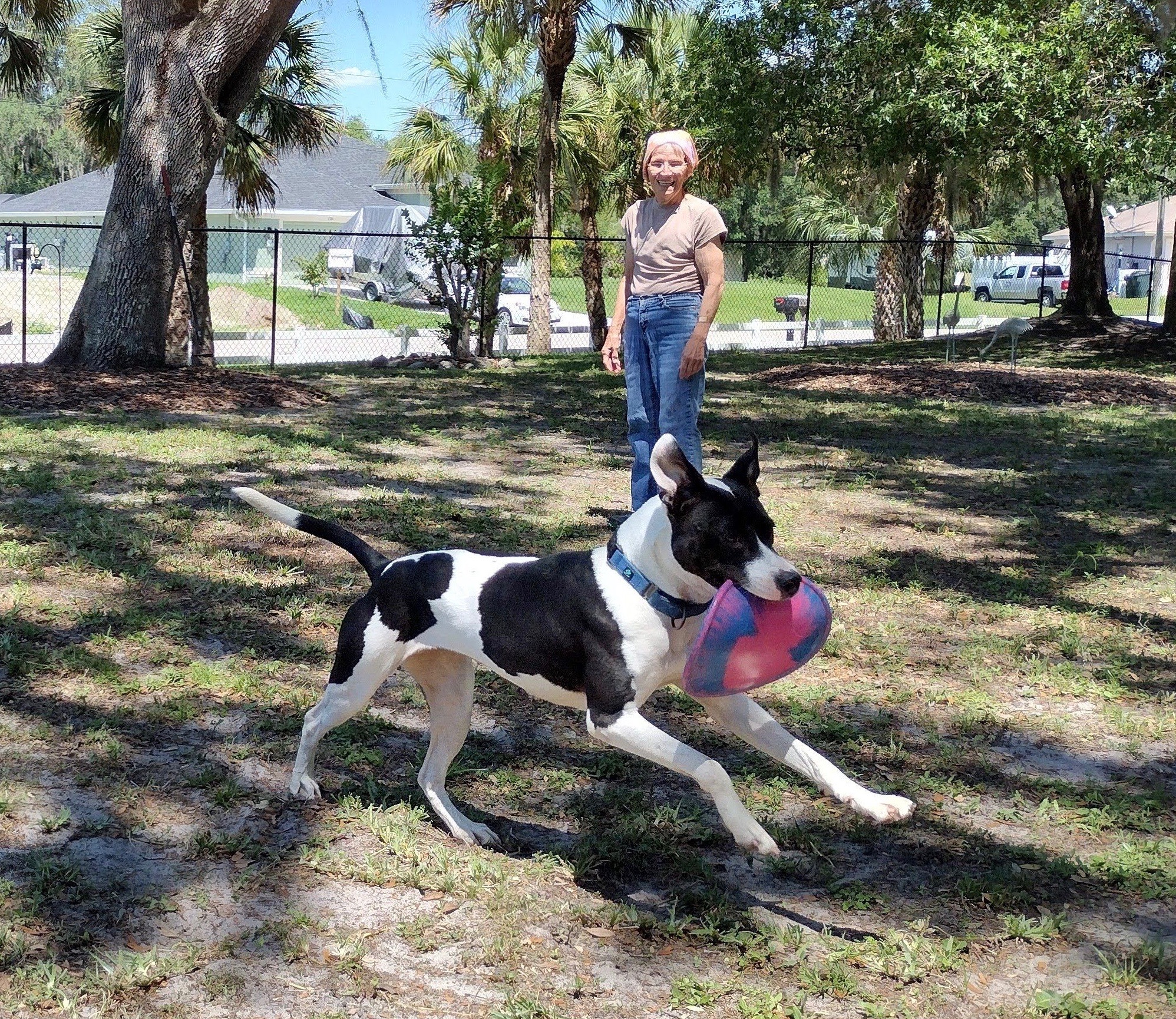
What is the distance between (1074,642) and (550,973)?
320 centimetres

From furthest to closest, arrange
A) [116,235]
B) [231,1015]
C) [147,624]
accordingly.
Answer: [116,235]
[147,624]
[231,1015]

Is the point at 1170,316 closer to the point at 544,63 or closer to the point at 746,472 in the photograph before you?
the point at 544,63

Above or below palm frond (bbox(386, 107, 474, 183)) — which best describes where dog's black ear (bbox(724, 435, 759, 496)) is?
below

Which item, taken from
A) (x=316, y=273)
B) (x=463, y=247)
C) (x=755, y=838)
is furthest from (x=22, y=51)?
(x=755, y=838)

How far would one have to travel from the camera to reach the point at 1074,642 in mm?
5219

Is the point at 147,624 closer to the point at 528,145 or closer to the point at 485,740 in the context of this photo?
the point at 485,740

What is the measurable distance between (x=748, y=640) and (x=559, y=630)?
0.51m

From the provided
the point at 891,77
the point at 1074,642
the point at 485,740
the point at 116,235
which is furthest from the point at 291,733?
the point at 891,77

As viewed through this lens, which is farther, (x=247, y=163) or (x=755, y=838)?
(x=247, y=163)

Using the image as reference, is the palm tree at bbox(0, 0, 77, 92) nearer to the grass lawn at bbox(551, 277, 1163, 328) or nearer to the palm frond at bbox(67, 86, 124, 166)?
the palm frond at bbox(67, 86, 124, 166)

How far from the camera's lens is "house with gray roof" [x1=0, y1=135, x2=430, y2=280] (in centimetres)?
3981

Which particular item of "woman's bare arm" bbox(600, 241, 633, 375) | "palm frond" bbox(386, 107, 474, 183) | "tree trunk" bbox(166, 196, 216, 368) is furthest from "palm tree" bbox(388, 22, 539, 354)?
"woman's bare arm" bbox(600, 241, 633, 375)

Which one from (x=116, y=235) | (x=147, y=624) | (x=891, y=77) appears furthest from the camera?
(x=891, y=77)

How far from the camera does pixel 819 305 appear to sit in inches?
1758
